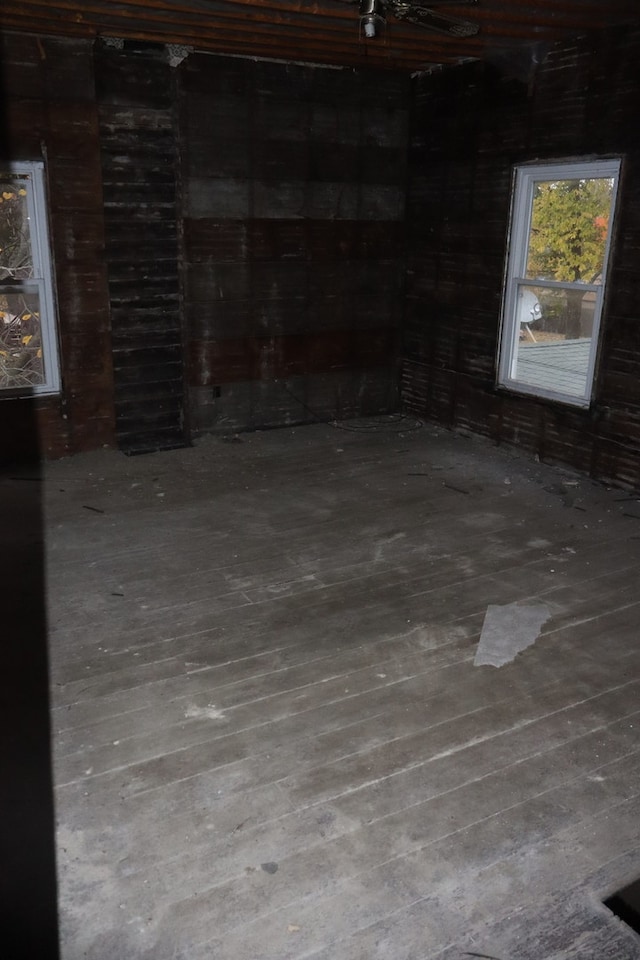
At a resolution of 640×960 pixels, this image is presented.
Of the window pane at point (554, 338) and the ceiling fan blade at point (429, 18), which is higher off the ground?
the ceiling fan blade at point (429, 18)

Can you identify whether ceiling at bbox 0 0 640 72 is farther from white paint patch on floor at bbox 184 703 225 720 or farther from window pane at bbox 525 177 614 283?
white paint patch on floor at bbox 184 703 225 720

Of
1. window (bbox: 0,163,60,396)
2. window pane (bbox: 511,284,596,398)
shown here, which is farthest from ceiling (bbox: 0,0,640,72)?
window pane (bbox: 511,284,596,398)

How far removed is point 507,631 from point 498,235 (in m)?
3.56

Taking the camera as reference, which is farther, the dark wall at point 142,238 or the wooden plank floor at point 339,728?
the dark wall at point 142,238

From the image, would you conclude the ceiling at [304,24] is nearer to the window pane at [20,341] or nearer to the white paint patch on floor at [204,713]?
the window pane at [20,341]

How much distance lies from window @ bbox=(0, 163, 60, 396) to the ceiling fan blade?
9.05ft

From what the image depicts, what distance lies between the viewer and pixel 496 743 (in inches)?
105

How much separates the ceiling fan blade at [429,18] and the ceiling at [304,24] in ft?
0.31

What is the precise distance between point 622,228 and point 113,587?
377cm

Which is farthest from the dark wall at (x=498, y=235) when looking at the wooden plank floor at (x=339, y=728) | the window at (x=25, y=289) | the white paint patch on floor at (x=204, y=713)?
the white paint patch on floor at (x=204, y=713)

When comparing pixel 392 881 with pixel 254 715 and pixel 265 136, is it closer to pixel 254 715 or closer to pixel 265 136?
pixel 254 715

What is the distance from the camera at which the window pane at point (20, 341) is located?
5.38m

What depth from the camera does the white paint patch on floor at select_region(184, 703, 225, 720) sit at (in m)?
2.78

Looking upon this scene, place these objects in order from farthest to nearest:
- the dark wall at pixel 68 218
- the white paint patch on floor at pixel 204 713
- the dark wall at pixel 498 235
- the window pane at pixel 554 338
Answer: the window pane at pixel 554 338 → the dark wall at pixel 68 218 → the dark wall at pixel 498 235 → the white paint patch on floor at pixel 204 713
